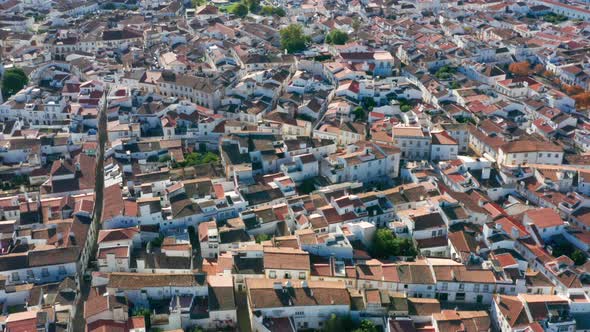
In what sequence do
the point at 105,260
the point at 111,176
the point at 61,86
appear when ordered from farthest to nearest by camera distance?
the point at 61,86 → the point at 111,176 → the point at 105,260

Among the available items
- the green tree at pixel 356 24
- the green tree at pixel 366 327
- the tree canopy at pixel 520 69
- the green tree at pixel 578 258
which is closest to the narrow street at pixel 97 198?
the green tree at pixel 366 327

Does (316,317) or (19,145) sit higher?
(19,145)

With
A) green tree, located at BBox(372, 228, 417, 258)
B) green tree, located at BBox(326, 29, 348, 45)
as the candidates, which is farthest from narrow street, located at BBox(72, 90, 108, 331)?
green tree, located at BBox(326, 29, 348, 45)

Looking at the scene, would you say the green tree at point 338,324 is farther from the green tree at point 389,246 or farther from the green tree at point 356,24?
the green tree at point 356,24

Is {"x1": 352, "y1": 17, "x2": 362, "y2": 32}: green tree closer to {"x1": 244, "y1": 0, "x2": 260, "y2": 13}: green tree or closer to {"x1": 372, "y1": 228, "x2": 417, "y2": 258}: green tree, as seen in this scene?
{"x1": 244, "y1": 0, "x2": 260, "y2": 13}: green tree

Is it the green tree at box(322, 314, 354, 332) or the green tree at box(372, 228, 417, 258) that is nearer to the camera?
the green tree at box(322, 314, 354, 332)

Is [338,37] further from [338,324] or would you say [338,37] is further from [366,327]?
[366,327]

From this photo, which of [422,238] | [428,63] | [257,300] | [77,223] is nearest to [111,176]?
[77,223]

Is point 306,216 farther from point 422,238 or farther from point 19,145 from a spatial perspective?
point 19,145
